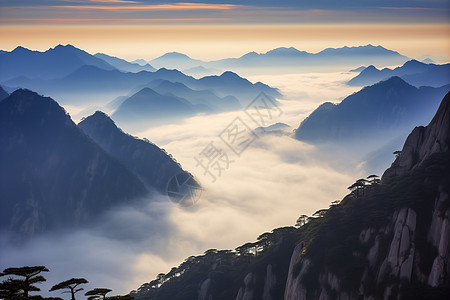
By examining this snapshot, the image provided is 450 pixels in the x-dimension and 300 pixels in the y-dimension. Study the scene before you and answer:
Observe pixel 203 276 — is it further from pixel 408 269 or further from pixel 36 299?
pixel 36 299

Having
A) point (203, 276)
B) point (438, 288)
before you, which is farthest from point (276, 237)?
point (438, 288)

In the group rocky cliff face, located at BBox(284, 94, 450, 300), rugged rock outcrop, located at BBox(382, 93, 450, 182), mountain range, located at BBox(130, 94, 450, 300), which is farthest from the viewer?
rugged rock outcrop, located at BBox(382, 93, 450, 182)

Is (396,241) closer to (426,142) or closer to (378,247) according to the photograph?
(378,247)

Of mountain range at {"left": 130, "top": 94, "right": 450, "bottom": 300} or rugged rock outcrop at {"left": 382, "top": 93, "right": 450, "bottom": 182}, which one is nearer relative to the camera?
mountain range at {"left": 130, "top": 94, "right": 450, "bottom": 300}

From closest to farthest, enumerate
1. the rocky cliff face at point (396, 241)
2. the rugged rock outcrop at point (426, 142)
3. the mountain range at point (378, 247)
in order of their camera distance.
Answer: the rocky cliff face at point (396, 241) < the mountain range at point (378, 247) < the rugged rock outcrop at point (426, 142)

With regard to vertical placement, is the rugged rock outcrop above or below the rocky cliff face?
above

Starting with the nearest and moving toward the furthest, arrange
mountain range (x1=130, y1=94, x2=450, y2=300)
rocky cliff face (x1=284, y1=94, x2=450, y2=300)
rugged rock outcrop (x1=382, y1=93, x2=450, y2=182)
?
rocky cliff face (x1=284, y1=94, x2=450, y2=300) < mountain range (x1=130, y1=94, x2=450, y2=300) < rugged rock outcrop (x1=382, y1=93, x2=450, y2=182)

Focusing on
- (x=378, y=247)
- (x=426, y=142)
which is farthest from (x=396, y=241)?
(x=426, y=142)
